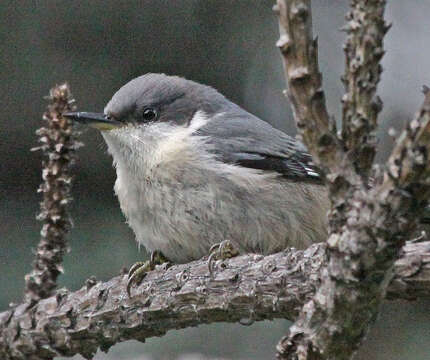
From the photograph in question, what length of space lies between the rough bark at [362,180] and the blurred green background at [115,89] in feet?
6.07

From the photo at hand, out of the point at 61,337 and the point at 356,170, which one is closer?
the point at 356,170

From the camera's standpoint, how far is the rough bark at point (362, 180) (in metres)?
A: 1.45

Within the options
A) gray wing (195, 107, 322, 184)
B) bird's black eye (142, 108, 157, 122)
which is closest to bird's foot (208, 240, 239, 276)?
gray wing (195, 107, 322, 184)

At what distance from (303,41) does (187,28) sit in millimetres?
3091

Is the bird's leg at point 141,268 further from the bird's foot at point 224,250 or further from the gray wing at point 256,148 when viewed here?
the gray wing at point 256,148

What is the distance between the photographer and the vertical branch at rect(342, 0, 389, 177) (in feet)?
4.92

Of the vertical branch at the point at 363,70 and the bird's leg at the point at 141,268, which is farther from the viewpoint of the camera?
the bird's leg at the point at 141,268

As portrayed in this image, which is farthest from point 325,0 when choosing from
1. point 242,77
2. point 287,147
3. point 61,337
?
point 61,337

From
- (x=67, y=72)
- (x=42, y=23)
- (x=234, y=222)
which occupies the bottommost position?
(x=234, y=222)

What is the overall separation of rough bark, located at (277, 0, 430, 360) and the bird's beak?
5.22 ft

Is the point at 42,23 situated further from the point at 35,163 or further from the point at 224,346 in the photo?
the point at 224,346

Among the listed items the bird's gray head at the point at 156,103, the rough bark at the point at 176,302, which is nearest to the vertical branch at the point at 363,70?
the rough bark at the point at 176,302

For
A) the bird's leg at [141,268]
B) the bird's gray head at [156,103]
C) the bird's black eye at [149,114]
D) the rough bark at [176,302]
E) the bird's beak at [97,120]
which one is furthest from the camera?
the bird's black eye at [149,114]

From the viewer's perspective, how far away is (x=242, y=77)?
15.4ft
